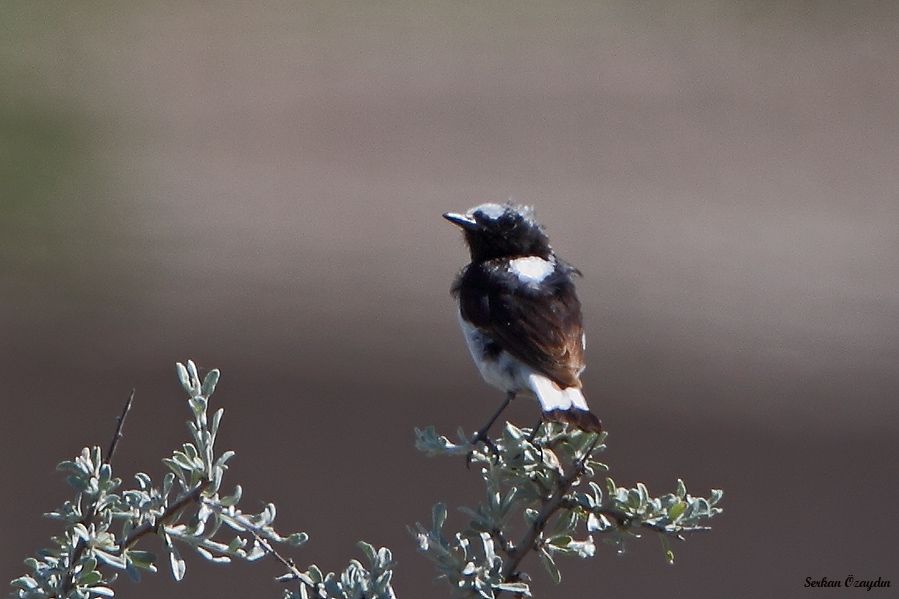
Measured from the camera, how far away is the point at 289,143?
8.88 meters

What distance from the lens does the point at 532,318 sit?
3.81 meters

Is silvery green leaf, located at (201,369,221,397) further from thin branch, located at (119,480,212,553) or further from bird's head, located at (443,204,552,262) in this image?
bird's head, located at (443,204,552,262)

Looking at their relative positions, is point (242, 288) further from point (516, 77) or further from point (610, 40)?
point (610, 40)

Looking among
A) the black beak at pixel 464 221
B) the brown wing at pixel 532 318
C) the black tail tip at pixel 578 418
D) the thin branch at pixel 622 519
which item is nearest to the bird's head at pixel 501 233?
the black beak at pixel 464 221

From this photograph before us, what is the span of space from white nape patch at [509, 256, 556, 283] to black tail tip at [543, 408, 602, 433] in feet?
3.64

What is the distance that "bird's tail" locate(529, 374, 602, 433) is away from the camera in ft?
9.54

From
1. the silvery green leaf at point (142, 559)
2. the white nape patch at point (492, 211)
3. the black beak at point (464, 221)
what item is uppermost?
the white nape patch at point (492, 211)

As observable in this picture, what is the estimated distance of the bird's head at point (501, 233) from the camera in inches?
Answer: 176

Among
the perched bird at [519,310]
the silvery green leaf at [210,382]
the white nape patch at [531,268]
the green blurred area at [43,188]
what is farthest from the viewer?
the green blurred area at [43,188]

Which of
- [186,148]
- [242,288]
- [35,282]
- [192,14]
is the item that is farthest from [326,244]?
[192,14]

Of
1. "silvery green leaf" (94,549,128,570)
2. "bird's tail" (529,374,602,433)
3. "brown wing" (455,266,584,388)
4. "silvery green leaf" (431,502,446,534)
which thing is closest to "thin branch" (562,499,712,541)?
"silvery green leaf" (431,502,446,534)

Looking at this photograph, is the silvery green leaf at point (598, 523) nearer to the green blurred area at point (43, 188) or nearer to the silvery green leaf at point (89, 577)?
the silvery green leaf at point (89, 577)

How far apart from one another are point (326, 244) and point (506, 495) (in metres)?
4.34

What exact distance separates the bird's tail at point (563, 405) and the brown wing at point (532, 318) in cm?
4
